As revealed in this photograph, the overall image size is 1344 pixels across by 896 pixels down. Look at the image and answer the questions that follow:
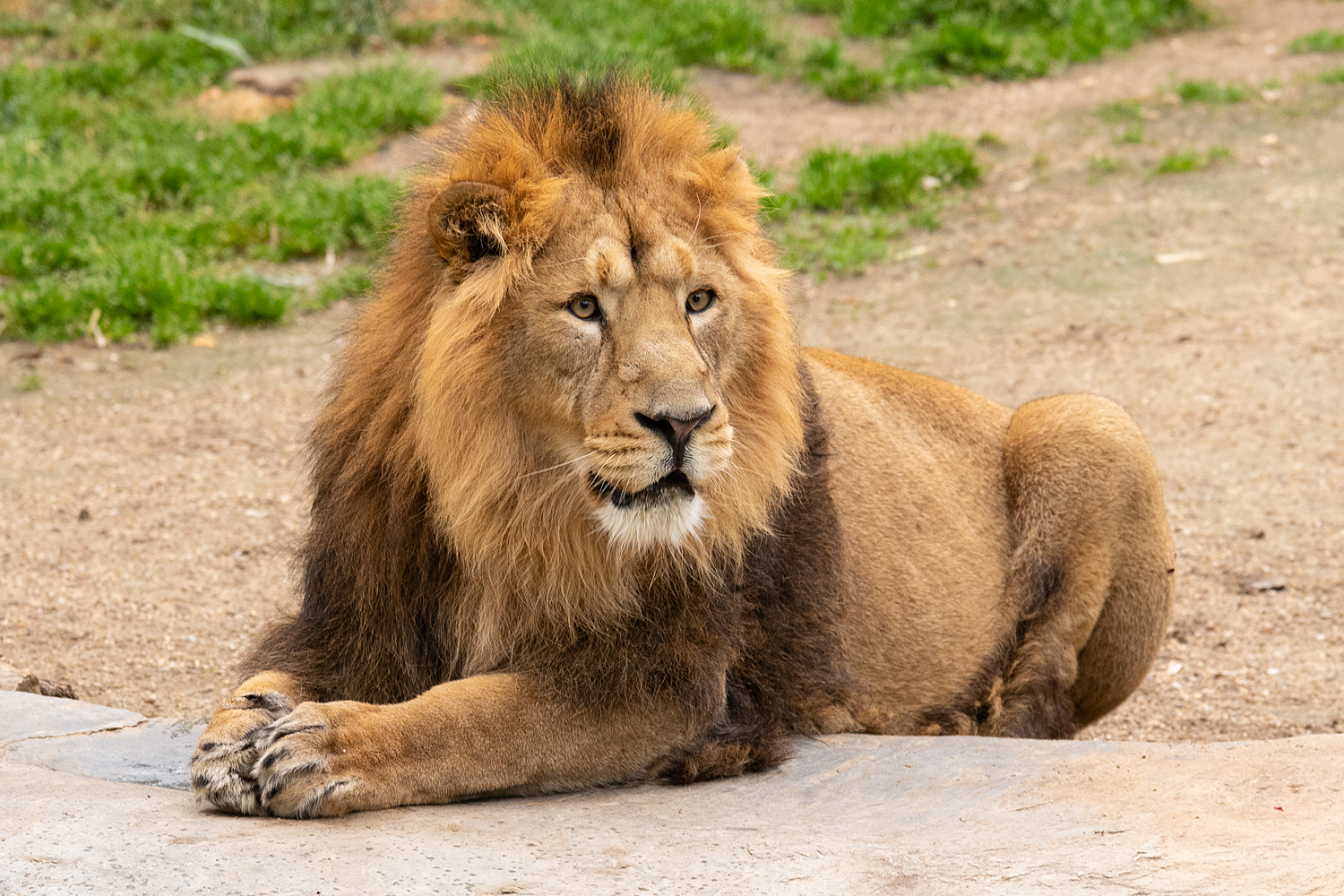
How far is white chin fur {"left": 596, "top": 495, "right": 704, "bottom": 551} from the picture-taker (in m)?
3.02

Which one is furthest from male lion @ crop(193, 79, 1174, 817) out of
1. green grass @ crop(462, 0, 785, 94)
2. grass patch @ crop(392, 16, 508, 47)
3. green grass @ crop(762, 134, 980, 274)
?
grass patch @ crop(392, 16, 508, 47)

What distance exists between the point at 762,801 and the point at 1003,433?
1922mm

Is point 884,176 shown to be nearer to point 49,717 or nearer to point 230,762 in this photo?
point 49,717

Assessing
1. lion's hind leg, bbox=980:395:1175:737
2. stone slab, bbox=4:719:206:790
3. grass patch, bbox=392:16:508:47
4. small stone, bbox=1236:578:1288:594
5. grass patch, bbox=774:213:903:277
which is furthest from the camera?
grass patch, bbox=392:16:508:47

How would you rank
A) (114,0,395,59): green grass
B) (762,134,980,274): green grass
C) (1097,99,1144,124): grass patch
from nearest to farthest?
(762,134,980,274): green grass < (1097,99,1144,124): grass patch < (114,0,395,59): green grass

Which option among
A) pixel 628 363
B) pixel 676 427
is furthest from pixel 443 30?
pixel 676 427

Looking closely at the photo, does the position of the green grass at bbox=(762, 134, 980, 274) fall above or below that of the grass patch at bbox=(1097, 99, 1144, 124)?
below

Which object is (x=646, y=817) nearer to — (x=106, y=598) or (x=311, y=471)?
(x=311, y=471)

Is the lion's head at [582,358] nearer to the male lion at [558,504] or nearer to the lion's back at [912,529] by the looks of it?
the male lion at [558,504]

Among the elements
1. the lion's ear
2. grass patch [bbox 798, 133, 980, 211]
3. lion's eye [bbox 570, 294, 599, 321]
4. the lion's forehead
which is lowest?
grass patch [bbox 798, 133, 980, 211]

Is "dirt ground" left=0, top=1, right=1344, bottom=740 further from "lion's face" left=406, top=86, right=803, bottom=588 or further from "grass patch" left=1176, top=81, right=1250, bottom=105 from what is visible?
"lion's face" left=406, top=86, right=803, bottom=588

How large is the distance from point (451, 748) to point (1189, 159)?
8362mm

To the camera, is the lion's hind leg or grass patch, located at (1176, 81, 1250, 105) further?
grass patch, located at (1176, 81, 1250, 105)

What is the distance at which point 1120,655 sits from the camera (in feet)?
15.0
